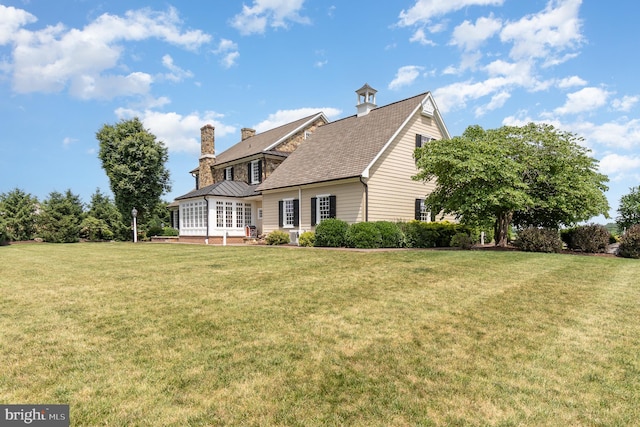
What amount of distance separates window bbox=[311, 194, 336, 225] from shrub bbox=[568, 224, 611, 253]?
11.3 meters

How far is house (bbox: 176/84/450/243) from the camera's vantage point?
18.5 meters

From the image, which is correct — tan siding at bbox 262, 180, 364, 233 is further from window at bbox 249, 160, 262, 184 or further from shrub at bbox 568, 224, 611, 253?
shrub at bbox 568, 224, 611, 253

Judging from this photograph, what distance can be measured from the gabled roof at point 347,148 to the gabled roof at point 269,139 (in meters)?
2.53

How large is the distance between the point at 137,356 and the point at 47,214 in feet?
105

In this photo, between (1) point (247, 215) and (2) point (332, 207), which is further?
(1) point (247, 215)

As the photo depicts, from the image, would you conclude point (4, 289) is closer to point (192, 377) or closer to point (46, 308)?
point (46, 308)

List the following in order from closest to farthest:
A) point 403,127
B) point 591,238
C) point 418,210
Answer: point 591,238 → point 403,127 → point 418,210

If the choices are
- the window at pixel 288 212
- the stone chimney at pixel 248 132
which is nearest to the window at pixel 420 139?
the window at pixel 288 212

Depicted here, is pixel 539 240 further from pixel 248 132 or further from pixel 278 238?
pixel 248 132

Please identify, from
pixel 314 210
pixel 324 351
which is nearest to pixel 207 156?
pixel 314 210

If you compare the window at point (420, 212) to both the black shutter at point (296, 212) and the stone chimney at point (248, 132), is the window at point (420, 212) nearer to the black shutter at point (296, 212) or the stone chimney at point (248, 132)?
the black shutter at point (296, 212)

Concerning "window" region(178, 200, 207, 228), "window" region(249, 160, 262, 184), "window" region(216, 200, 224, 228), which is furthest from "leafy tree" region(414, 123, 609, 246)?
"window" region(178, 200, 207, 228)

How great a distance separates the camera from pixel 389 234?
1639 cm

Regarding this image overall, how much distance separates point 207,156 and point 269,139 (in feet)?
20.1
